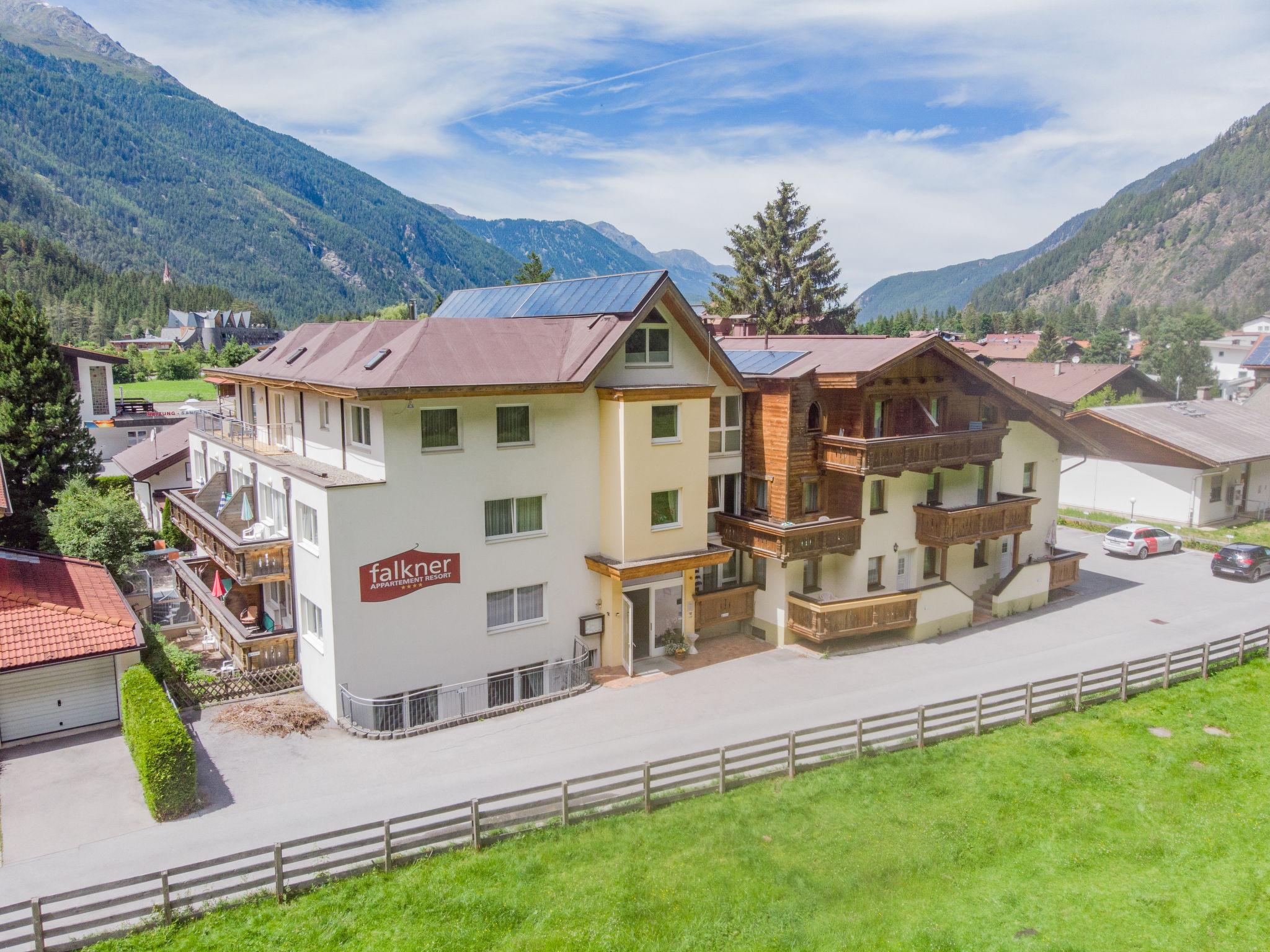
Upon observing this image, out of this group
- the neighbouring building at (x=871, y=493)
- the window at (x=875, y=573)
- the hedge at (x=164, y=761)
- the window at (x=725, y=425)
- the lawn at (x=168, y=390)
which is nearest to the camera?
the hedge at (x=164, y=761)

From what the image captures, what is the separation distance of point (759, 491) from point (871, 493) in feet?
12.2

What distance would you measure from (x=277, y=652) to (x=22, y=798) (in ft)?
22.7

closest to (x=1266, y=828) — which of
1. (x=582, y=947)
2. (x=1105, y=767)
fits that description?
(x=1105, y=767)

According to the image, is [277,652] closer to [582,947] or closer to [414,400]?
[414,400]

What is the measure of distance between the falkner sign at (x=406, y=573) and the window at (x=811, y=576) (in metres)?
11.8

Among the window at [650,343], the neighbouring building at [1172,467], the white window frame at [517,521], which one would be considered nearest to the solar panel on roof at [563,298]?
the window at [650,343]

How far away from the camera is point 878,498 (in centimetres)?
2811

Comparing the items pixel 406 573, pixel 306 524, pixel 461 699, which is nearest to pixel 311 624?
pixel 306 524

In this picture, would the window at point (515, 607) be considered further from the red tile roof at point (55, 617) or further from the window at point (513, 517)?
the red tile roof at point (55, 617)

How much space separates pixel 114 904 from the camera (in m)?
12.4

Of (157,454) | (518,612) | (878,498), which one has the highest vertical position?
(157,454)

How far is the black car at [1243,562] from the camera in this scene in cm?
3356

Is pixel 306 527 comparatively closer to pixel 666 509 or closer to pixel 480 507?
pixel 480 507

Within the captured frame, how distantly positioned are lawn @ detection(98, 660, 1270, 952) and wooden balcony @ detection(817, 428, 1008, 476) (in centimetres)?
973
